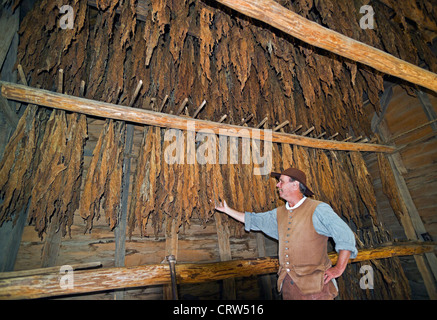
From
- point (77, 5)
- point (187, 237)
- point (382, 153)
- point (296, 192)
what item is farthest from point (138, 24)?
point (382, 153)

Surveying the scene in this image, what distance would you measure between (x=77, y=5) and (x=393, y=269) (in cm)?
635

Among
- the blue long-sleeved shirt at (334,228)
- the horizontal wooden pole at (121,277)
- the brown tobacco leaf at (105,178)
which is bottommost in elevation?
the horizontal wooden pole at (121,277)

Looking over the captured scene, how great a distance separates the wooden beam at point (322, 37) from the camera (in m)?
1.52

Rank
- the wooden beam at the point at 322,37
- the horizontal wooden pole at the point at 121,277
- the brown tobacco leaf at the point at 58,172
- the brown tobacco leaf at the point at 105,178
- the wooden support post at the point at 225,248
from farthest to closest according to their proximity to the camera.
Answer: the wooden support post at the point at 225,248, the brown tobacco leaf at the point at 105,178, the brown tobacco leaf at the point at 58,172, the horizontal wooden pole at the point at 121,277, the wooden beam at the point at 322,37

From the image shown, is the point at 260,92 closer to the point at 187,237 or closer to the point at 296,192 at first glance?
the point at 296,192

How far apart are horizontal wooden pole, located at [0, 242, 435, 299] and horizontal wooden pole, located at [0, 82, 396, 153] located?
1802 millimetres

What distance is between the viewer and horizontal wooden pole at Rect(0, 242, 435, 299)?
1.86 metres

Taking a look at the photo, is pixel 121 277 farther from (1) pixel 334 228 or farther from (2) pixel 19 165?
(1) pixel 334 228

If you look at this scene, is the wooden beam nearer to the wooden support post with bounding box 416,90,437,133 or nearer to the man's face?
the man's face

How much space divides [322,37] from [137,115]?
2.26 meters

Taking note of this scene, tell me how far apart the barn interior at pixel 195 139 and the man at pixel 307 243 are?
55 cm

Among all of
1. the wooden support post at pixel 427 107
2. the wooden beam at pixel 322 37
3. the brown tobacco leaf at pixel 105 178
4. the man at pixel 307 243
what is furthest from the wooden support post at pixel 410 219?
the brown tobacco leaf at pixel 105 178

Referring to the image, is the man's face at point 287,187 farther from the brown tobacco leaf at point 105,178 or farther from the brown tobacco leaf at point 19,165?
the brown tobacco leaf at point 19,165
